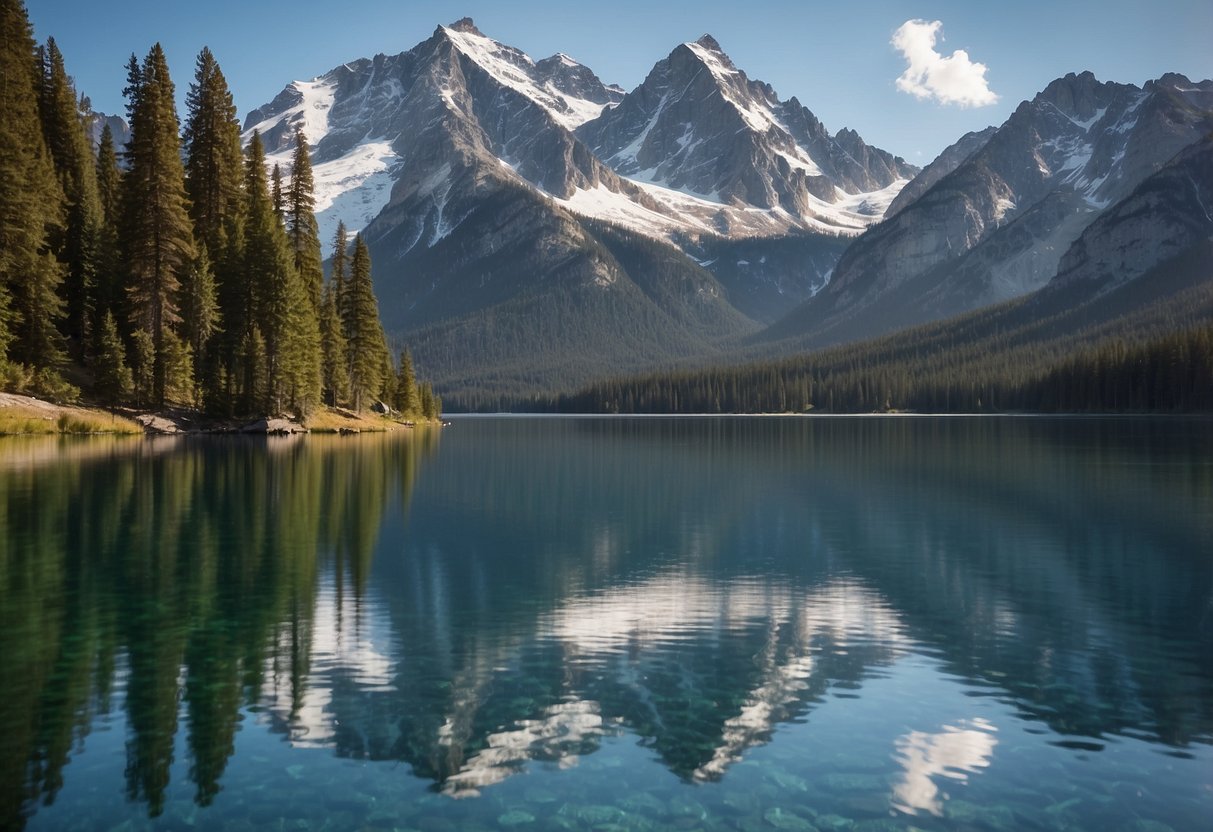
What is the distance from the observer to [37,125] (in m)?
73.8

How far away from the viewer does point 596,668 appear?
1595 centimetres

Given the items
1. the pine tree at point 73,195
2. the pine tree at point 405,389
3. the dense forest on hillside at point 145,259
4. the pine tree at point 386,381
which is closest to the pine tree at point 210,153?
the dense forest on hillside at point 145,259

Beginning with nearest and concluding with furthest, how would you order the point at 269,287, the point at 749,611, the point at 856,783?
the point at 856,783
the point at 749,611
the point at 269,287

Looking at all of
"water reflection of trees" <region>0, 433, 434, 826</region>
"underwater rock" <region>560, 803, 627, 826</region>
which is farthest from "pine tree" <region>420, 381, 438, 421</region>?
"underwater rock" <region>560, 803, 627, 826</region>

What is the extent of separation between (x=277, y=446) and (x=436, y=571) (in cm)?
4747

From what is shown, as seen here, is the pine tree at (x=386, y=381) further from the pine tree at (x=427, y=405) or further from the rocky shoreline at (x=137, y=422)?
the rocky shoreline at (x=137, y=422)

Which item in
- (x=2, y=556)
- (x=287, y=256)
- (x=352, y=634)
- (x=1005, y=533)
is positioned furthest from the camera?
(x=287, y=256)

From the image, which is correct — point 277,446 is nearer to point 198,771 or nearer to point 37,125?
point 37,125

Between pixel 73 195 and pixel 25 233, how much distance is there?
513 inches

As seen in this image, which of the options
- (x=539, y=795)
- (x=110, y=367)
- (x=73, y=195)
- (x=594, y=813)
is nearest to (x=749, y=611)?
(x=539, y=795)

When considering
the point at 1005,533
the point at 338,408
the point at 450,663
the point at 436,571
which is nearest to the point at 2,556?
the point at 436,571

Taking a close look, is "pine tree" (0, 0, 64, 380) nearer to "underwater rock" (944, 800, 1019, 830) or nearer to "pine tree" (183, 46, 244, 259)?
Result: "pine tree" (183, 46, 244, 259)

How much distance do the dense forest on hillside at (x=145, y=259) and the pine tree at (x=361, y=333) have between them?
41.8 feet

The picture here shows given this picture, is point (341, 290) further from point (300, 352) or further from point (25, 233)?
point (25, 233)
